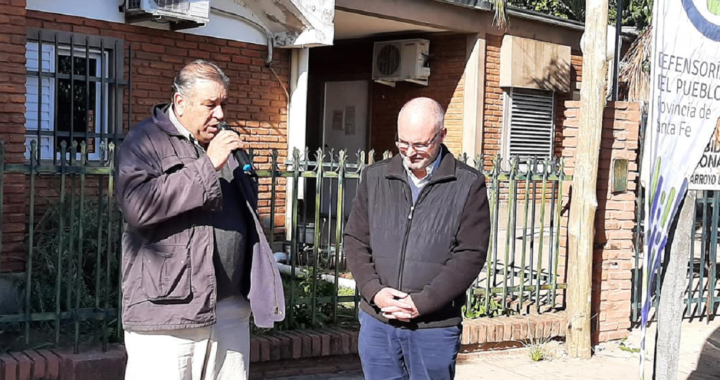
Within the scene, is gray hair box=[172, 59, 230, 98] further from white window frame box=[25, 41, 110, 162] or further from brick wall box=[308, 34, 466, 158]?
brick wall box=[308, 34, 466, 158]

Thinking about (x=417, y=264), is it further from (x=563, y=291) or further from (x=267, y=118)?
(x=267, y=118)

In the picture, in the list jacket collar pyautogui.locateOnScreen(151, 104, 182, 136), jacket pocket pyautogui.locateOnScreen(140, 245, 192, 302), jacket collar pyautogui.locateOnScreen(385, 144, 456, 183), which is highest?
jacket collar pyautogui.locateOnScreen(151, 104, 182, 136)

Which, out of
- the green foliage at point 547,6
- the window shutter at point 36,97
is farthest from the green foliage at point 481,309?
the green foliage at point 547,6

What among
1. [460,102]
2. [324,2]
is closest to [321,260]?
[324,2]

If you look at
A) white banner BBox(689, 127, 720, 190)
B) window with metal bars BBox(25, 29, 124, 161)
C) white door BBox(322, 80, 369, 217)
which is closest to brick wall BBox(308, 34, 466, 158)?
white door BBox(322, 80, 369, 217)

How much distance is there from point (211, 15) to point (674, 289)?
6.71 meters

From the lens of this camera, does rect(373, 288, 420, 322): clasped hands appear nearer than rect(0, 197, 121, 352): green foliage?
Yes

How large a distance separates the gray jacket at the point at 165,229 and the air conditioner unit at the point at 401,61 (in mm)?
9765

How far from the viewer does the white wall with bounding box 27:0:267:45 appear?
8.04m

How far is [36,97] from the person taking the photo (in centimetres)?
800

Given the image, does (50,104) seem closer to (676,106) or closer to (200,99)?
(200,99)

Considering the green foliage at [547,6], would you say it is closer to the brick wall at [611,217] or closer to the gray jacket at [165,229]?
the brick wall at [611,217]

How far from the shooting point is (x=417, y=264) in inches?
138

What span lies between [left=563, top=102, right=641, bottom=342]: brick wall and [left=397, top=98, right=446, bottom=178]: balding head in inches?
133
